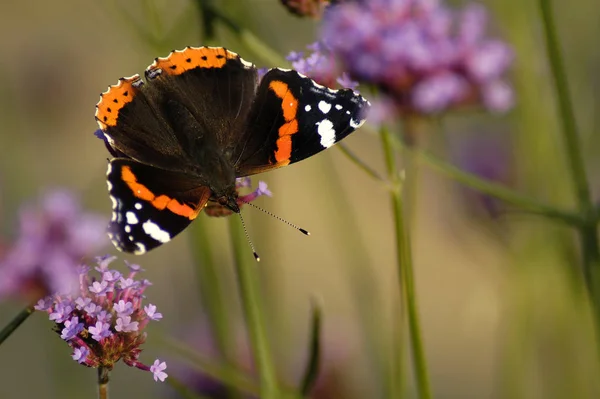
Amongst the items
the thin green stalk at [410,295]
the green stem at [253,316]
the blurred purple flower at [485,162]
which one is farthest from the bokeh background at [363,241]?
the thin green stalk at [410,295]

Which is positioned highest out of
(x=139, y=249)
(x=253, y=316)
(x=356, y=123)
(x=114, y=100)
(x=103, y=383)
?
(x=356, y=123)

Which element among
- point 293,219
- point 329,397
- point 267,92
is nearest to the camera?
point 267,92

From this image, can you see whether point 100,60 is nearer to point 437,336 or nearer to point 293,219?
point 293,219

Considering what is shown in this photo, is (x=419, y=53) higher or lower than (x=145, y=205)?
higher

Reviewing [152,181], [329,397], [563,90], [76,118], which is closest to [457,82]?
[563,90]

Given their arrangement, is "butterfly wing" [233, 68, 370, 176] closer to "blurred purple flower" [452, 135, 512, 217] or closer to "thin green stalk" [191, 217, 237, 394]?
"thin green stalk" [191, 217, 237, 394]

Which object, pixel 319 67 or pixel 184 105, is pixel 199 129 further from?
pixel 319 67

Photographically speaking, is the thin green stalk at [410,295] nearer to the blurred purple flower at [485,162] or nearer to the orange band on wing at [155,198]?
the orange band on wing at [155,198]

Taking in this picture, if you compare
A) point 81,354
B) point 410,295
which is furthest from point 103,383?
point 410,295
